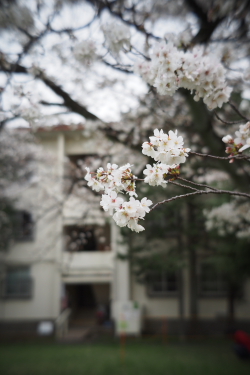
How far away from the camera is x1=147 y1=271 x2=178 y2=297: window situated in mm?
13379

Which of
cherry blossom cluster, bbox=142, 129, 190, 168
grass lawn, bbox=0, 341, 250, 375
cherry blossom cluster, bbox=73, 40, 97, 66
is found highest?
cherry blossom cluster, bbox=73, 40, 97, 66

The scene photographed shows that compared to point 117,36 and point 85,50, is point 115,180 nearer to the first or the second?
point 117,36

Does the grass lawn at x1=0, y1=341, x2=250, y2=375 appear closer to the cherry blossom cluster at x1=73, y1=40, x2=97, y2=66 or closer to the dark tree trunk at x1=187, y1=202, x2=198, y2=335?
the dark tree trunk at x1=187, y1=202, x2=198, y2=335

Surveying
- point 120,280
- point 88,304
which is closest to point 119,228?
point 120,280

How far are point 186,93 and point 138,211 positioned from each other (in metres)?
2.67

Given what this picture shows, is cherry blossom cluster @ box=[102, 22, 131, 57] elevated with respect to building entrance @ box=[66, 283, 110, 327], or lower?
elevated

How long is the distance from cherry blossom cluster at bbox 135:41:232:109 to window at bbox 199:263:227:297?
38.5 feet

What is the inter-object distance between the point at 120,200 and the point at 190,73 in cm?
105

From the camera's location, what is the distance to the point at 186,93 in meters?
3.96

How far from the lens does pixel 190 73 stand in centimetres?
220

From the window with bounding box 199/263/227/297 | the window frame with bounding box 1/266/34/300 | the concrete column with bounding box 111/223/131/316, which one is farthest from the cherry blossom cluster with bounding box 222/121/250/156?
the window frame with bounding box 1/266/34/300

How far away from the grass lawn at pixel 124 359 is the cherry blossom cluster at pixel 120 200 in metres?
6.60

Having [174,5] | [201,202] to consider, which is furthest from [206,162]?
[201,202]

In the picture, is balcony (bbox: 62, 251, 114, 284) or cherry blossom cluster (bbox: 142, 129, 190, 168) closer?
cherry blossom cluster (bbox: 142, 129, 190, 168)
